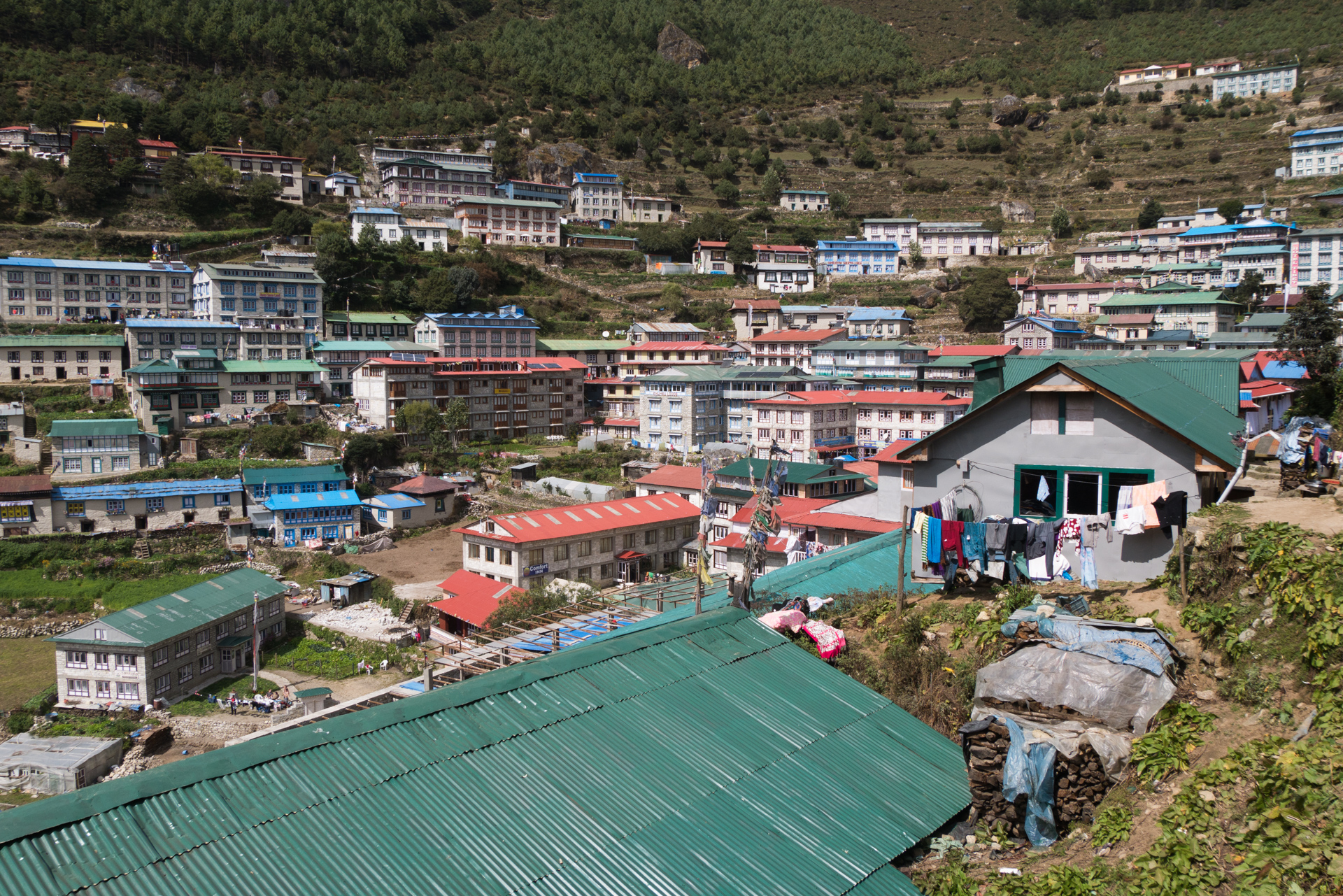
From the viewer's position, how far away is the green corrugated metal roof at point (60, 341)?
44.6 m

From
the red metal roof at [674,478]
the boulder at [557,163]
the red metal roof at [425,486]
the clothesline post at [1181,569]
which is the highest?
the boulder at [557,163]

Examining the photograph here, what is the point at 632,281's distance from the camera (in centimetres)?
7062

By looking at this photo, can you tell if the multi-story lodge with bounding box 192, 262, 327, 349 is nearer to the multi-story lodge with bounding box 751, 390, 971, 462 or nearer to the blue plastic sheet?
the multi-story lodge with bounding box 751, 390, 971, 462

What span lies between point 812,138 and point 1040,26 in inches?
2284

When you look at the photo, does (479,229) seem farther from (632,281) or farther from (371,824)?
(371,824)

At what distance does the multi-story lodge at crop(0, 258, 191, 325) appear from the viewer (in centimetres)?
4866

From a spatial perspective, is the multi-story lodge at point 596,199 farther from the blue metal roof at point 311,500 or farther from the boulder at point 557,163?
the blue metal roof at point 311,500

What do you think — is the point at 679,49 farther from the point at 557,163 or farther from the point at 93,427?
the point at 93,427

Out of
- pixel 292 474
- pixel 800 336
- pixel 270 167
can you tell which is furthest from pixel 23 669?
pixel 270 167

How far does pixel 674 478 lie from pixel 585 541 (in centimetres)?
804

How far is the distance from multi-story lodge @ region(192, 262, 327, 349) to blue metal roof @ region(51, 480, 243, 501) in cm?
Result: 1306

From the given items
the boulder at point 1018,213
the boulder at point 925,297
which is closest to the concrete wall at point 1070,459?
the boulder at point 925,297

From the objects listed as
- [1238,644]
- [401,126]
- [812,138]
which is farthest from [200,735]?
[812,138]

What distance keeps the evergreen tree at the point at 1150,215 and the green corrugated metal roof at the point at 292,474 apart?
218ft
